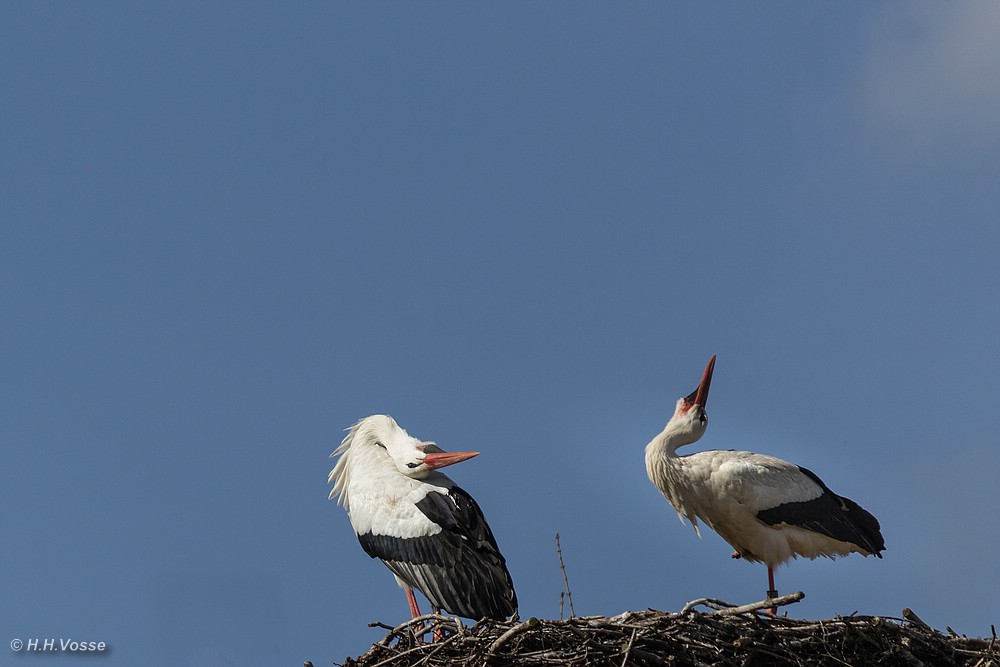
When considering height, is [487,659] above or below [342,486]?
below

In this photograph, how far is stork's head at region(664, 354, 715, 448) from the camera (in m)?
8.84

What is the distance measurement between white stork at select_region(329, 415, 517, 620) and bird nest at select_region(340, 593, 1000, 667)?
3.88ft

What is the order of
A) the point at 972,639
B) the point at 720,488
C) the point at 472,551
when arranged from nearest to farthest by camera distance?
1. the point at 972,639
2. the point at 472,551
3. the point at 720,488

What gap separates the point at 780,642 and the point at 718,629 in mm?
287

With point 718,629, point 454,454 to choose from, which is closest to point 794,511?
point 454,454

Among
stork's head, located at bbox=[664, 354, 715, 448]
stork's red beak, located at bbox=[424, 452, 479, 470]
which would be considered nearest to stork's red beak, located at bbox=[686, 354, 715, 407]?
stork's head, located at bbox=[664, 354, 715, 448]

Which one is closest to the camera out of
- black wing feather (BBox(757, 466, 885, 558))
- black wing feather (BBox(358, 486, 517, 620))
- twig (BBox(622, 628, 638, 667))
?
twig (BBox(622, 628, 638, 667))

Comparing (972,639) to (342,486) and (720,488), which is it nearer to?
(720,488)

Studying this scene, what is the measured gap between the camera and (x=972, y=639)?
6.57m

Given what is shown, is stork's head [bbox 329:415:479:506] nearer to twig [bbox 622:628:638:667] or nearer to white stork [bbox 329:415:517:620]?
white stork [bbox 329:415:517:620]

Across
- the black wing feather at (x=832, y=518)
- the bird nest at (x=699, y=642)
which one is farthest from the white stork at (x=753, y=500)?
the bird nest at (x=699, y=642)

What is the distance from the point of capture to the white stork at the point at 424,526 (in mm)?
7766

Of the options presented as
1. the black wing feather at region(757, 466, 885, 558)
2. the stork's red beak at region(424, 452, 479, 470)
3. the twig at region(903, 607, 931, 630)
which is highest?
the stork's red beak at region(424, 452, 479, 470)

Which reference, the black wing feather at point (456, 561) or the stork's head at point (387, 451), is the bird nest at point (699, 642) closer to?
the black wing feather at point (456, 561)
